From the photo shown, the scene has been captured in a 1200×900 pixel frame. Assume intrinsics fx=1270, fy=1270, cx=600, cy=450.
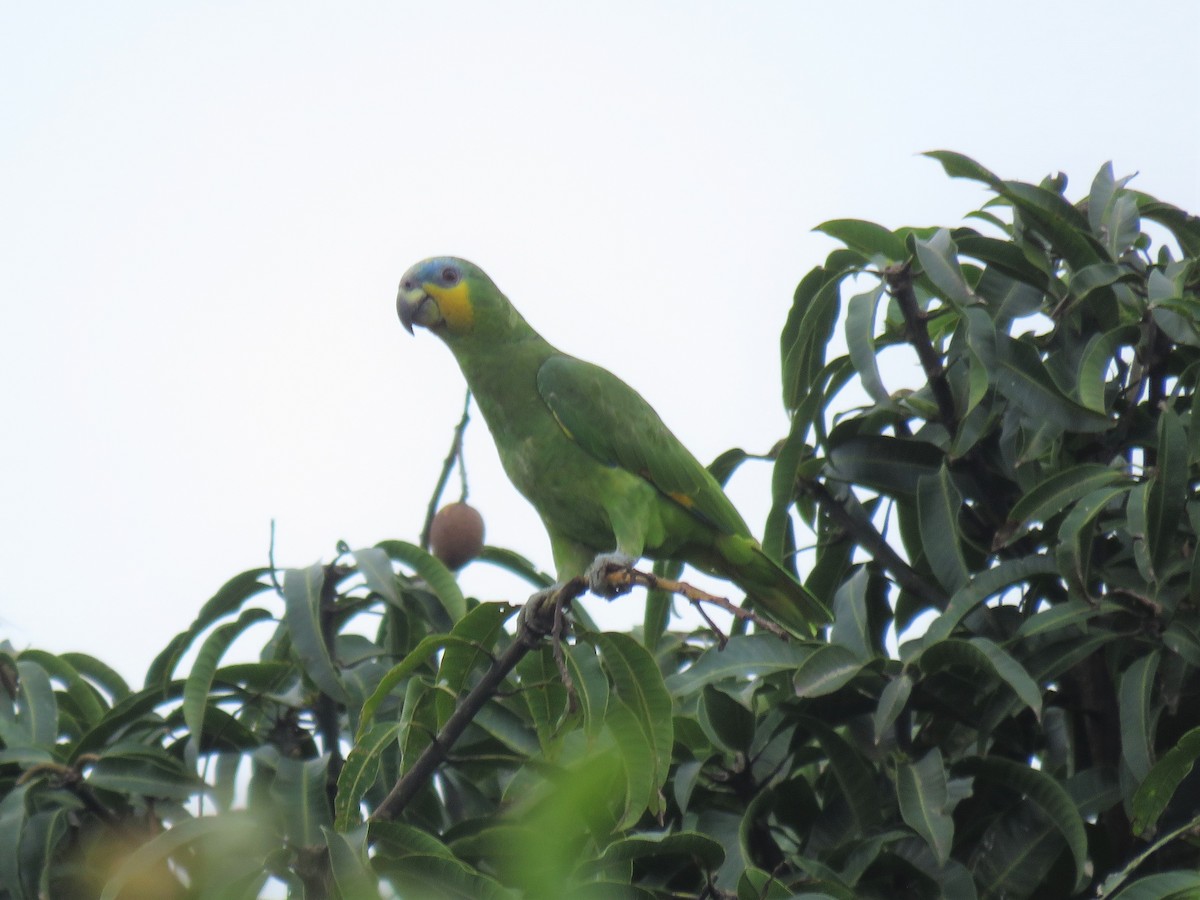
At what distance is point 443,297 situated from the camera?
3.84 meters

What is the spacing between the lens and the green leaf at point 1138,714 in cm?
224

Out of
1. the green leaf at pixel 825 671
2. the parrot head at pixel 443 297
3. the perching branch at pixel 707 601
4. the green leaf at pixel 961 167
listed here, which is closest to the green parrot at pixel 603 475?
the parrot head at pixel 443 297

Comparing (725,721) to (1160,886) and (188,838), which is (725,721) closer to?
(1160,886)

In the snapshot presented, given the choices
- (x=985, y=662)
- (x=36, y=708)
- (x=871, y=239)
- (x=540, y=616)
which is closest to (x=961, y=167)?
(x=871, y=239)

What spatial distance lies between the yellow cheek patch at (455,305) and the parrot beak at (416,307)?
0.05 feet

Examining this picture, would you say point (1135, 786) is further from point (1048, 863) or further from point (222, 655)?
point (222, 655)

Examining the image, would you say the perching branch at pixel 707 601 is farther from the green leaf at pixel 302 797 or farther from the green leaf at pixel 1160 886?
the green leaf at pixel 302 797

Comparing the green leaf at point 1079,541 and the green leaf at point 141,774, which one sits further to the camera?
the green leaf at point 141,774

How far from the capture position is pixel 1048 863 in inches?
90.0

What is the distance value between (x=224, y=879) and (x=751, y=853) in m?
0.97

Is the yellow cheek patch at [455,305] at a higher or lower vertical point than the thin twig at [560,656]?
higher

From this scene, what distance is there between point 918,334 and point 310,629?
1448mm

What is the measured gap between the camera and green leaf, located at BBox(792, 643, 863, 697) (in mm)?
2336

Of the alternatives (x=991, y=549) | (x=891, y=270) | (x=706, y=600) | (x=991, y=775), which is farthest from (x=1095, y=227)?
(x=706, y=600)
